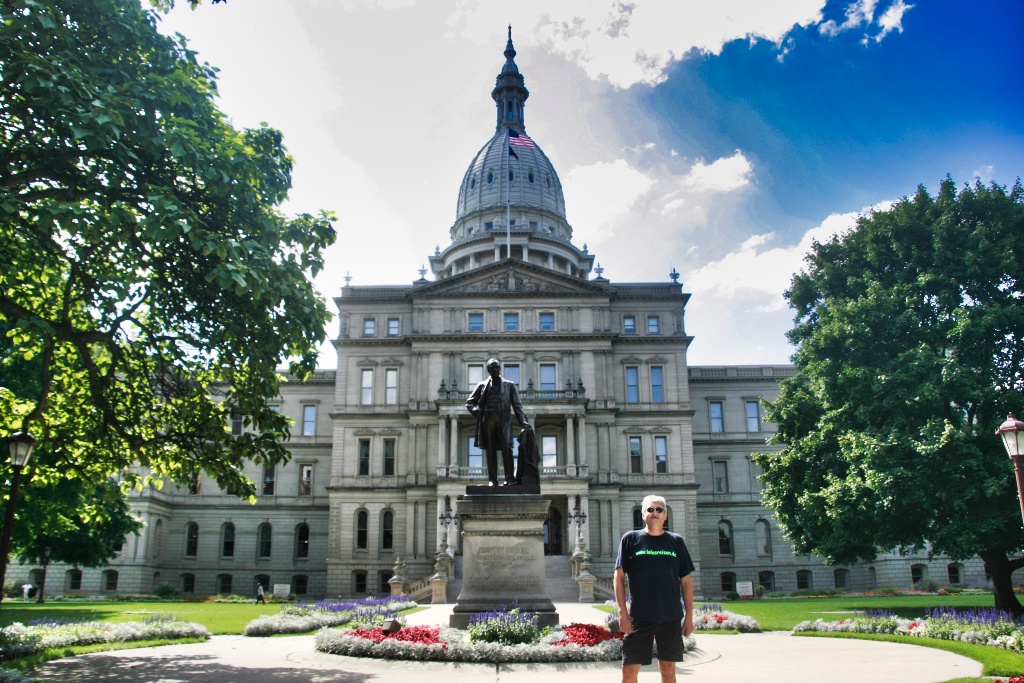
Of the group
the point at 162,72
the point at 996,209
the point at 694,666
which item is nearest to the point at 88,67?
the point at 162,72

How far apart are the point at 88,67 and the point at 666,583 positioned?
13191mm

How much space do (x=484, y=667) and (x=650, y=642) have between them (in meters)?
5.57

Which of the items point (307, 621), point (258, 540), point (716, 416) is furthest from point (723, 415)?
point (307, 621)

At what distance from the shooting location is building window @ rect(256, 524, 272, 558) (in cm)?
6194

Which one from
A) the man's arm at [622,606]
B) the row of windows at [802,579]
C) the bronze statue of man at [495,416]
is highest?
the bronze statue of man at [495,416]

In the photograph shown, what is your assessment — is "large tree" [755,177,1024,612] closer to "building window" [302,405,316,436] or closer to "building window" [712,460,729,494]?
"building window" [712,460,729,494]

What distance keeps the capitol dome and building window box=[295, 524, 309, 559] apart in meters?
27.5

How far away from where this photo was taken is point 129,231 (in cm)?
1398

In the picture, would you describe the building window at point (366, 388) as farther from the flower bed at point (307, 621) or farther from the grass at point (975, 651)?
the grass at point (975, 651)

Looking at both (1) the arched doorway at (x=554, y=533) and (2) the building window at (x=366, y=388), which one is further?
(2) the building window at (x=366, y=388)

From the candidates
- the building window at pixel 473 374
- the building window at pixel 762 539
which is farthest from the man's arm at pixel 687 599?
the building window at pixel 762 539

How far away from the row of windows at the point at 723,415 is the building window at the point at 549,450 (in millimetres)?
14871

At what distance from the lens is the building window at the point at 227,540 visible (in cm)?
6212

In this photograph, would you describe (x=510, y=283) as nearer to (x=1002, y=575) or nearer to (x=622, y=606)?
(x=1002, y=575)
